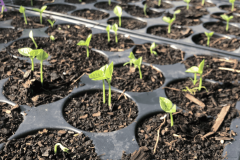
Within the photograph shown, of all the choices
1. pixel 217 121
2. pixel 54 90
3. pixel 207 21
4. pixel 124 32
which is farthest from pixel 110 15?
pixel 217 121

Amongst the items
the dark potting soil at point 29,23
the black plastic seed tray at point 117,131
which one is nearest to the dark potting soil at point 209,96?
the black plastic seed tray at point 117,131

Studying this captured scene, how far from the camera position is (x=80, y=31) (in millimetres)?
1511

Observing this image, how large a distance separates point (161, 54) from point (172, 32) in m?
0.36

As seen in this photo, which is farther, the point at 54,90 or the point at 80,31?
the point at 80,31

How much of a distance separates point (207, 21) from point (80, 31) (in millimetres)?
992

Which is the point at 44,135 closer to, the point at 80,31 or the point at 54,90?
the point at 54,90

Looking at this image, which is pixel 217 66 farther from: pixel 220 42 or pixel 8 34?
pixel 8 34

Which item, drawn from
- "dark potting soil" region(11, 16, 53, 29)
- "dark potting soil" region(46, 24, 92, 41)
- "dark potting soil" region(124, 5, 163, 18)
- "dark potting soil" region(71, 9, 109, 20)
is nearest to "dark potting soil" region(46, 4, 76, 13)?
"dark potting soil" region(71, 9, 109, 20)

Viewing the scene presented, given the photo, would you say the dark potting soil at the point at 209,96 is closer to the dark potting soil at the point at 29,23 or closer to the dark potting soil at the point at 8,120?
the dark potting soil at the point at 8,120

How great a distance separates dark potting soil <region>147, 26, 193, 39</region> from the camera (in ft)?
5.05

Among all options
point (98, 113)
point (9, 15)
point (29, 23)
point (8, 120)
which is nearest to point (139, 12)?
point (29, 23)

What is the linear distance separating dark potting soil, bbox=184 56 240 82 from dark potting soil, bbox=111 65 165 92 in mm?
214

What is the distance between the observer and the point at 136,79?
1110 millimetres

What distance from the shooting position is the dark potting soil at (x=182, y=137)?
0.75m
